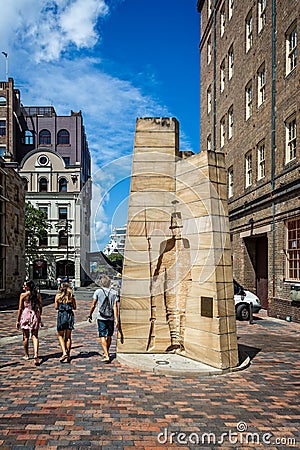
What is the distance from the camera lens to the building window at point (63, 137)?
60281 mm

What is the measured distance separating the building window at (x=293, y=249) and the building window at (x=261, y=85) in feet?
22.7

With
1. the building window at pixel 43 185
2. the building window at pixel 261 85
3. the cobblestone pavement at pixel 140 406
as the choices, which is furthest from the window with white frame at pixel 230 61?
the building window at pixel 43 185

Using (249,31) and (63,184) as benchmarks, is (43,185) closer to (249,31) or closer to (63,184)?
(63,184)

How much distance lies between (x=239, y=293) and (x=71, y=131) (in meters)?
47.2

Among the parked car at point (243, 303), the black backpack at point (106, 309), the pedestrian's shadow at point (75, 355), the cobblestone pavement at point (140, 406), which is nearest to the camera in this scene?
the cobblestone pavement at point (140, 406)

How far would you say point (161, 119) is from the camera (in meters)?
9.94

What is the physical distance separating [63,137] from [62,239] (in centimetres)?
1602

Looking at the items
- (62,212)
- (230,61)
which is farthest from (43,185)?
(230,61)

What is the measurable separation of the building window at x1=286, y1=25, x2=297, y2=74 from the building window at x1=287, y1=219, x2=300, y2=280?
6.12 metres

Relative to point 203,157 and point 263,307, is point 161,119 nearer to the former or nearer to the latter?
Answer: point 203,157

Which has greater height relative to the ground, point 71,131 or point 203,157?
point 71,131

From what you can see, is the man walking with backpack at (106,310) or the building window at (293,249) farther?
the building window at (293,249)

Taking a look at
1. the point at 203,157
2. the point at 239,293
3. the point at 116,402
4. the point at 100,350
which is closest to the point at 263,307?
the point at 239,293

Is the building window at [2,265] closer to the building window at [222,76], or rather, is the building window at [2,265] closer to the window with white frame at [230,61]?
the building window at [222,76]
